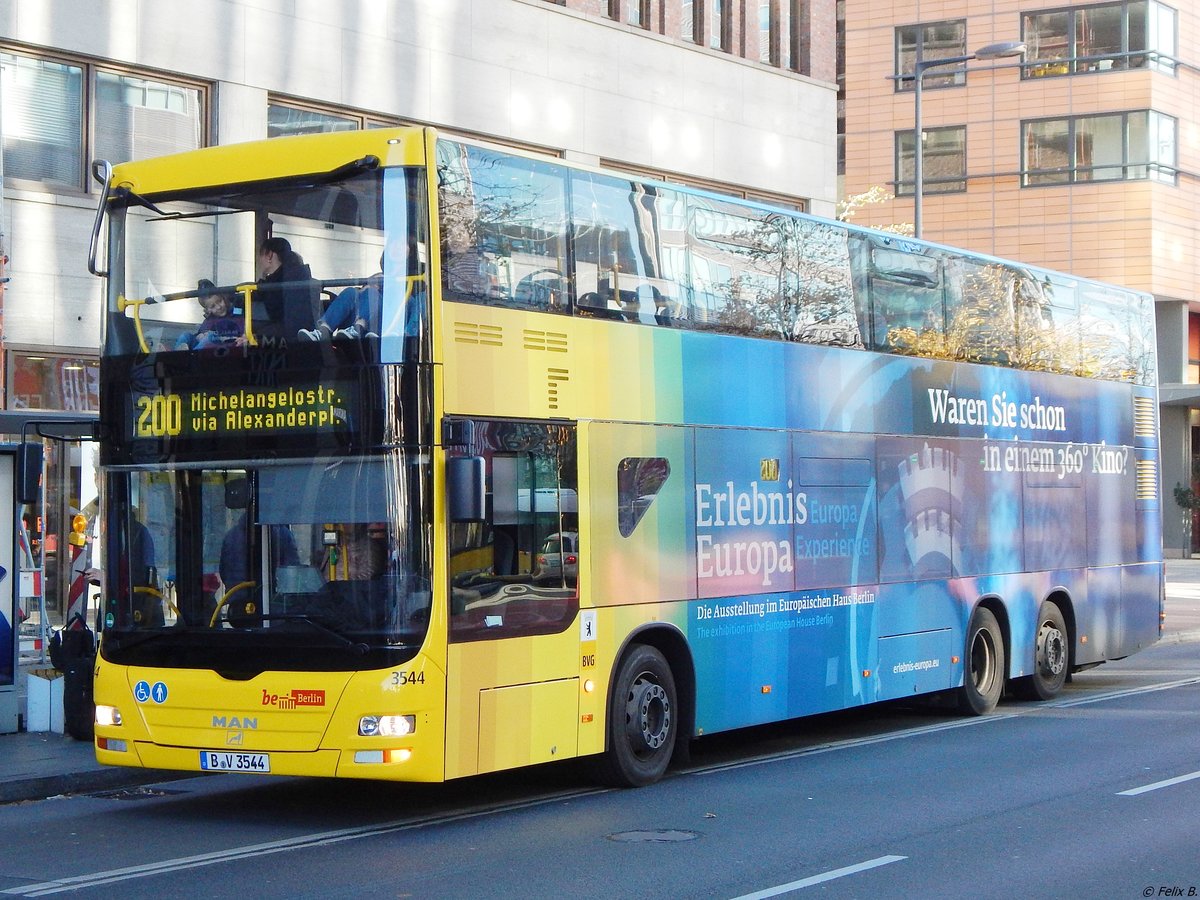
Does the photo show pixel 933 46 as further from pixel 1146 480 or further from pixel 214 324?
pixel 214 324

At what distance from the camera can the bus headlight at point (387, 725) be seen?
384 inches

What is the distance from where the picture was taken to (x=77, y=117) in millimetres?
19812

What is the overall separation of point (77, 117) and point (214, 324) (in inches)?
418

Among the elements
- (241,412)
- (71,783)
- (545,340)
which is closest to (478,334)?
(545,340)

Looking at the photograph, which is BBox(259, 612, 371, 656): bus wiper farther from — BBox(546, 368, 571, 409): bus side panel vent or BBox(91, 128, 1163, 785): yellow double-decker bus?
BBox(546, 368, 571, 409): bus side panel vent

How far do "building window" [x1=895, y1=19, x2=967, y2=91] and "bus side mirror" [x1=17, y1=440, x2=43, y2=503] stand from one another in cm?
4555

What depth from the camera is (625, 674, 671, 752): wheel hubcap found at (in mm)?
11703

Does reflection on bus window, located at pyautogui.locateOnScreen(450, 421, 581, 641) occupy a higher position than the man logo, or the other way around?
reflection on bus window, located at pyautogui.locateOnScreen(450, 421, 581, 641)

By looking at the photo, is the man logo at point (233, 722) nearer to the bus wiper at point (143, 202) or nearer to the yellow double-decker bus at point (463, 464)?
the yellow double-decker bus at point (463, 464)

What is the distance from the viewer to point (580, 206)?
11570 mm

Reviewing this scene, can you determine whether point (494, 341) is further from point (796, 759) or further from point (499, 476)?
point (796, 759)

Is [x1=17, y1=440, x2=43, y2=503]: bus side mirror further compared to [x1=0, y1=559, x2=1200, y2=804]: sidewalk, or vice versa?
[x1=0, y1=559, x2=1200, y2=804]: sidewalk

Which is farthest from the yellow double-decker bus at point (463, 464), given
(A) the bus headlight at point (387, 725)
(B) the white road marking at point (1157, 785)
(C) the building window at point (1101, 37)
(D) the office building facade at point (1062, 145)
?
(C) the building window at point (1101, 37)

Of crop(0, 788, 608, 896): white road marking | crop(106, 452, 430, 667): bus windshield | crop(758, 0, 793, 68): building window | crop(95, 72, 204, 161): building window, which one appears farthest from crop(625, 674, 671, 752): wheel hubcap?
crop(758, 0, 793, 68): building window
